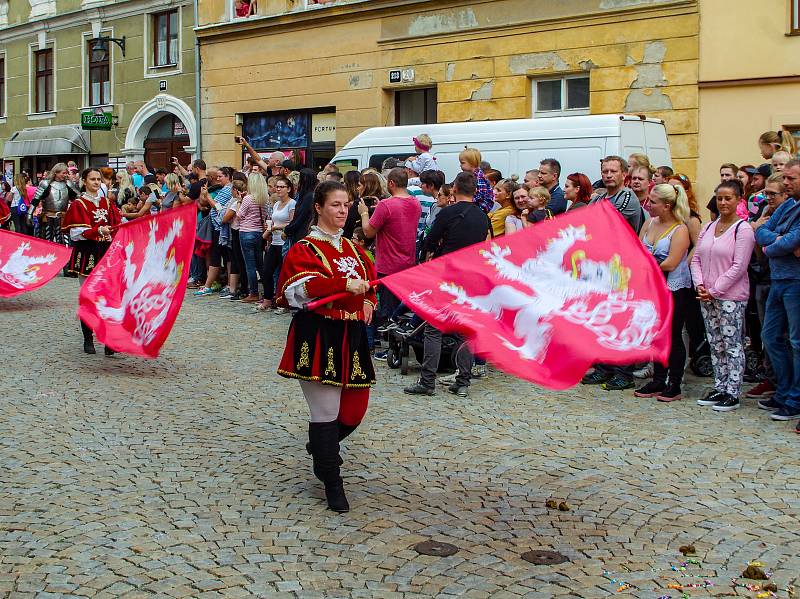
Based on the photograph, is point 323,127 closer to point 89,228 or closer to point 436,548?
point 89,228

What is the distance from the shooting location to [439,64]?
840 inches

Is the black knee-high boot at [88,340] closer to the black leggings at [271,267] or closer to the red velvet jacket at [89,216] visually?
the red velvet jacket at [89,216]

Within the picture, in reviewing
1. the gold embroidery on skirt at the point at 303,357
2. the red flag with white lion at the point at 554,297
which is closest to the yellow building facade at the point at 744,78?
the red flag with white lion at the point at 554,297

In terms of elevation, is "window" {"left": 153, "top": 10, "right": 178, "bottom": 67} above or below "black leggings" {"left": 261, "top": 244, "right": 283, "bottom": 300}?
above

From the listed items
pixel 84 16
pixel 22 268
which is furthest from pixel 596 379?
pixel 84 16

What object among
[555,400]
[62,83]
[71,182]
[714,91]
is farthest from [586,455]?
[62,83]

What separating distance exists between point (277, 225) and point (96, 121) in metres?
17.1

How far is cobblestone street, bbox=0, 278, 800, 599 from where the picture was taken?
4.85m

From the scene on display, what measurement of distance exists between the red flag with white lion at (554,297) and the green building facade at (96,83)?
22.3 metres

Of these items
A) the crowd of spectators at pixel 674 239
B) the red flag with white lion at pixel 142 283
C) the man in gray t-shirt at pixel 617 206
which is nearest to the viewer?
the crowd of spectators at pixel 674 239

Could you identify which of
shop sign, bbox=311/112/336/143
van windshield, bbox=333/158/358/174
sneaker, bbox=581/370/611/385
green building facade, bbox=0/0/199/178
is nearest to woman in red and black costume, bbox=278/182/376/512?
sneaker, bbox=581/370/611/385

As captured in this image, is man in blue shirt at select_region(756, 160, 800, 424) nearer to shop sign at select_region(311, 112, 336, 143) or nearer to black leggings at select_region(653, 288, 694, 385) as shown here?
black leggings at select_region(653, 288, 694, 385)

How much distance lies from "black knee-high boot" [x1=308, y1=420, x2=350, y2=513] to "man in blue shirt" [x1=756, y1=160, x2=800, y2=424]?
398cm

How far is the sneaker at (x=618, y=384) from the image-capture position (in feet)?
30.8
